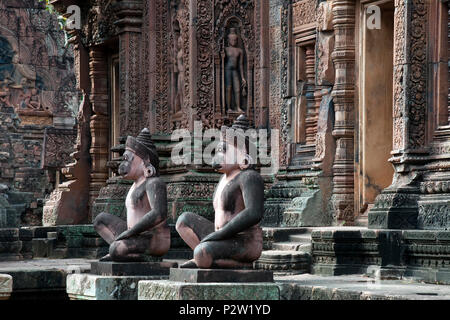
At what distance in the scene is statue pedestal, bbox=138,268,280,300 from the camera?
30.9ft

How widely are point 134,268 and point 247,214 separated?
1.97m

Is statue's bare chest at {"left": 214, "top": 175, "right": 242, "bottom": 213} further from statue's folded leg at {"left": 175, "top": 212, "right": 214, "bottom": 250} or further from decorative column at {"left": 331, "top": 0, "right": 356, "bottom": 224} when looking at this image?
decorative column at {"left": 331, "top": 0, "right": 356, "bottom": 224}

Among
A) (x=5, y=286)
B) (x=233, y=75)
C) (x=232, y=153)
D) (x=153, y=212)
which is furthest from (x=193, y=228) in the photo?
(x=233, y=75)

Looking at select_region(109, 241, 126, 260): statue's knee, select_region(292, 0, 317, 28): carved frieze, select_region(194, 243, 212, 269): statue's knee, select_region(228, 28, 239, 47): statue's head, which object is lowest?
select_region(109, 241, 126, 260): statue's knee

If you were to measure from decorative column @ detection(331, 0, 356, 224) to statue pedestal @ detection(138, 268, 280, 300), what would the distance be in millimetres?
4778

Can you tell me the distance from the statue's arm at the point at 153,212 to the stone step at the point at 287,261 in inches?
75.3

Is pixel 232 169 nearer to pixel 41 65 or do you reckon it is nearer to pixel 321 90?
pixel 321 90

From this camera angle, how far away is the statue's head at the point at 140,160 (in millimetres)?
11633

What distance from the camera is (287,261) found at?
12.7 m

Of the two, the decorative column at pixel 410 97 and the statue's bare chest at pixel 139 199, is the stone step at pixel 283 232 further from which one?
the statue's bare chest at pixel 139 199

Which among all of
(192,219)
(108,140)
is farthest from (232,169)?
(108,140)

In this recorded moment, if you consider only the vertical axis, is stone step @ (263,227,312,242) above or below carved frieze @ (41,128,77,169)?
below

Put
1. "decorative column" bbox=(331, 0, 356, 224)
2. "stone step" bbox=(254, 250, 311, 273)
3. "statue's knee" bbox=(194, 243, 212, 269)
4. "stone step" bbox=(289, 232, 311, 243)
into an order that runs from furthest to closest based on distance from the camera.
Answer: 1. "decorative column" bbox=(331, 0, 356, 224)
2. "stone step" bbox=(289, 232, 311, 243)
3. "stone step" bbox=(254, 250, 311, 273)
4. "statue's knee" bbox=(194, 243, 212, 269)

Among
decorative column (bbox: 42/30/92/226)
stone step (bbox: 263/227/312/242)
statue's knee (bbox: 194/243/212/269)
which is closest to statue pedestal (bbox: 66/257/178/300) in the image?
statue's knee (bbox: 194/243/212/269)
